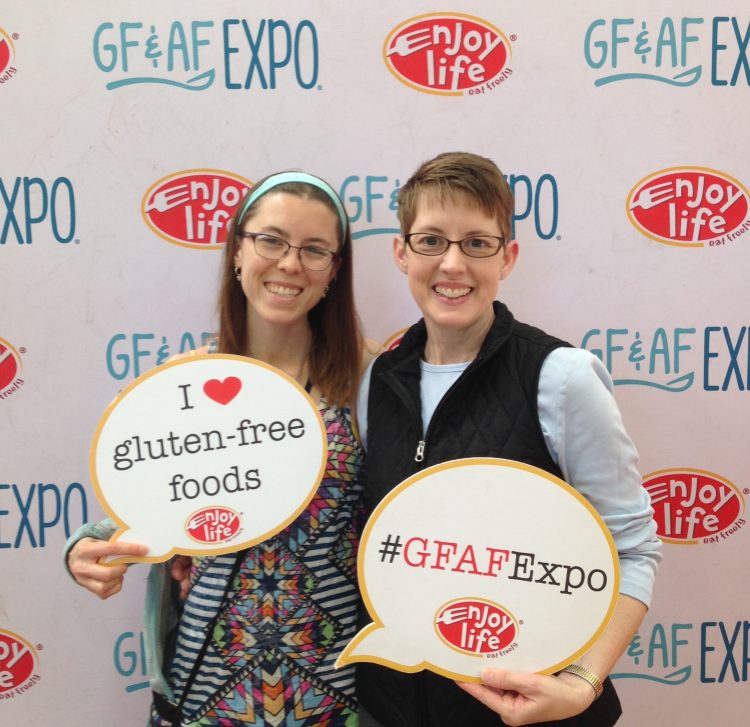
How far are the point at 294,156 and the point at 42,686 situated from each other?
1.24 meters

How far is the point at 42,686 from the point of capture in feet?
4.96

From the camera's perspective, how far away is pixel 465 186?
103 cm

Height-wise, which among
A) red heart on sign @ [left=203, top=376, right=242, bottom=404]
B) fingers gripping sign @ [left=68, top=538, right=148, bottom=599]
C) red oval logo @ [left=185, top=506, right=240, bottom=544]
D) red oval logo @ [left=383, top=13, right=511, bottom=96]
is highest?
red oval logo @ [left=383, top=13, right=511, bottom=96]

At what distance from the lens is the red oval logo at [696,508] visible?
1.52 m

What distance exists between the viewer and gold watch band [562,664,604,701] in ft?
3.12

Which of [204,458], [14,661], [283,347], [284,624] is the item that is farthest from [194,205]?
[14,661]

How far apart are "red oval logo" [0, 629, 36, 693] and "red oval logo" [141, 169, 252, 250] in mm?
912

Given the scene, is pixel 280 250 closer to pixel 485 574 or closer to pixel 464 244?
pixel 464 244

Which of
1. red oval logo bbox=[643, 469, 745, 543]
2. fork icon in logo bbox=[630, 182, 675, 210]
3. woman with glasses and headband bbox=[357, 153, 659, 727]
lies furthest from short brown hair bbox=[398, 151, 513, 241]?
red oval logo bbox=[643, 469, 745, 543]

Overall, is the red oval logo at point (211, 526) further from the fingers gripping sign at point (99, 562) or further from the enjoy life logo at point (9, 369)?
the enjoy life logo at point (9, 369)

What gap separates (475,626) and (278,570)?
1.09 feet

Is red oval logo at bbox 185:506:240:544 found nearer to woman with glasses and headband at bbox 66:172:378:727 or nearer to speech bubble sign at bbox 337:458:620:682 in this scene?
woman with glasses and headband at bbox 66:172:378:727

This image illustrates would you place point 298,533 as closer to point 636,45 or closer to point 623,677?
point 623,677

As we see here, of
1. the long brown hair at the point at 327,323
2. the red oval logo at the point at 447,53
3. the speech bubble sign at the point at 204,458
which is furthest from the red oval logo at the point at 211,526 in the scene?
the red oval logo at the point at 447,53
